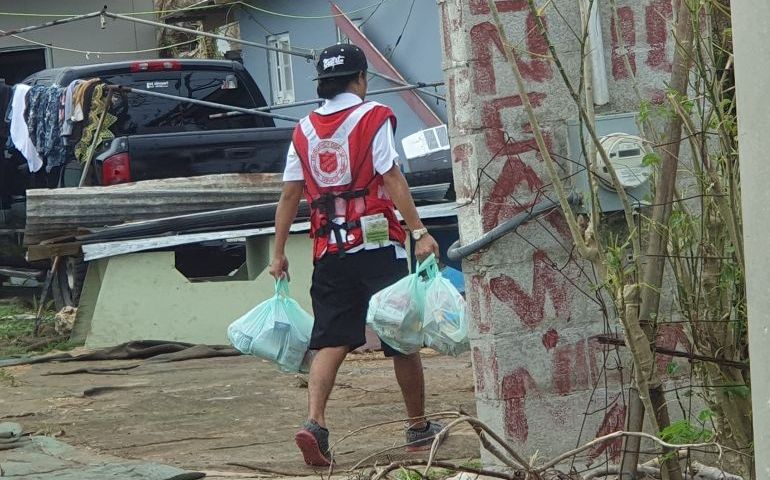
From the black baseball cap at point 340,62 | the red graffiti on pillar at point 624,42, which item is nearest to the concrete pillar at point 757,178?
the red graffiti on pillar at point 624,42

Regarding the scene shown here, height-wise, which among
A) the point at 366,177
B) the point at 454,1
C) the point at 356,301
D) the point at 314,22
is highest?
the point at 314,22

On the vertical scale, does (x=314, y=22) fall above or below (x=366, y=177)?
above

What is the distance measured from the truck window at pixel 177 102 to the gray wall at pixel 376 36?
254cm

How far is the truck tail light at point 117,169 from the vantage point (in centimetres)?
1166

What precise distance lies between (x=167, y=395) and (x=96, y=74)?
536cm

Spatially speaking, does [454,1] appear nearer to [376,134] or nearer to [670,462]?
[376,134]

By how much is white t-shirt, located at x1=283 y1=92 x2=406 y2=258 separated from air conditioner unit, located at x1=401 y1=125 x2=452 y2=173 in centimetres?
615

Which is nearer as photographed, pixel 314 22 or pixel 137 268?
pixel 137 268

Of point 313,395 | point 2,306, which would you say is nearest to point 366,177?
point 313,395

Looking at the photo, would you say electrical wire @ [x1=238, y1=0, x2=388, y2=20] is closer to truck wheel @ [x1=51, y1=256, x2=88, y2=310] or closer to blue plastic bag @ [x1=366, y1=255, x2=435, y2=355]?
truck wheel @ [x1=51, y1=256, x2=88, y2=310]

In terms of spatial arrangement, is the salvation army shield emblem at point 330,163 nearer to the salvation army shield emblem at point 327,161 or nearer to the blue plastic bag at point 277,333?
the salvation army shield emblem at point 327,161

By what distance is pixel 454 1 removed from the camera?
522 centimetres

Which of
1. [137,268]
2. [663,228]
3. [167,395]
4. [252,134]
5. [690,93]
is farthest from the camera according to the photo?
[252,134]

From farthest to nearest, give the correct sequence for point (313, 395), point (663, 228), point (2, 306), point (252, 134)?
point (2, 306)
point (252, 134)
point (313, 395)
point (663, 228)
